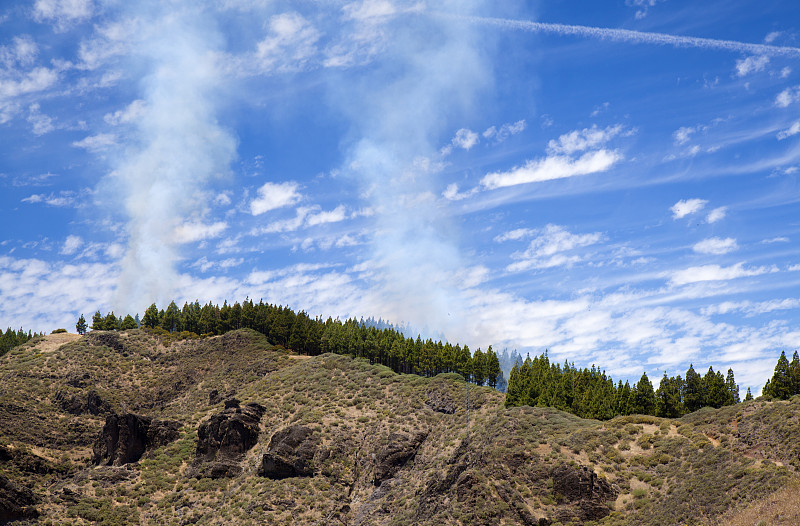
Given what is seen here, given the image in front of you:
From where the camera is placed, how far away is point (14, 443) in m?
88.1

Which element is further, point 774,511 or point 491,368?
point 491,368

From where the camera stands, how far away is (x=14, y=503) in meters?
72.1

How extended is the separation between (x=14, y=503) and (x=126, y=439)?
65.1ft

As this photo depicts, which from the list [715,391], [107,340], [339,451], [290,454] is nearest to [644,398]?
[715,391]

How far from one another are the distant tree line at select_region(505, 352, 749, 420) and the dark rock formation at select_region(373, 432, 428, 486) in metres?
15.0

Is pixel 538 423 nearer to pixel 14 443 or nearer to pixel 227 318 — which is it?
pixel 14 443

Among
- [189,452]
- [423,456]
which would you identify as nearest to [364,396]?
[423,456]

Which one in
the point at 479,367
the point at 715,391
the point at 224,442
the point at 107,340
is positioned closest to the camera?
the point at 715,391

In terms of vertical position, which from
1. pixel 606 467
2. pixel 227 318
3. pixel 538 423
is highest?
pixel 227 318

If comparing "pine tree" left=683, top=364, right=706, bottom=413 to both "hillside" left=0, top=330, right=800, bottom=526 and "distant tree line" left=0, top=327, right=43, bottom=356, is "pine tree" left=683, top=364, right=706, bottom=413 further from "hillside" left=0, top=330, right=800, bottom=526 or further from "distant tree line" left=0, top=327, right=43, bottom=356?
"distant tree line" left=0, top=327, right=43, bottom=356

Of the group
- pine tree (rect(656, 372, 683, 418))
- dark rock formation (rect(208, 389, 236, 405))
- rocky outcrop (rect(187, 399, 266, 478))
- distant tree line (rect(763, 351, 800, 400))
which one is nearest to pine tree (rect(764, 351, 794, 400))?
distant tree line (rect(763, 351, 800, 400))

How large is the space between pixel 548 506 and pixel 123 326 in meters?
125

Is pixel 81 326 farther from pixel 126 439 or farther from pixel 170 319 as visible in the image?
pixel 126 439

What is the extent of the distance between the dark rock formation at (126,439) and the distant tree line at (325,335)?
42.4 metres
